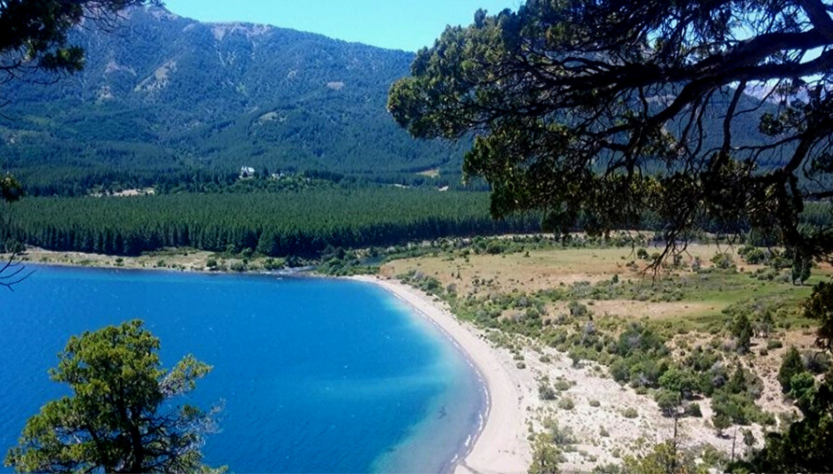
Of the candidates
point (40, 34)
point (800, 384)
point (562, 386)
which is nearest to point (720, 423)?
point (800, 384)

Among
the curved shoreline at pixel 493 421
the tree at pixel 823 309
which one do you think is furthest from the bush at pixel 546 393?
the tree at pixel 823 309

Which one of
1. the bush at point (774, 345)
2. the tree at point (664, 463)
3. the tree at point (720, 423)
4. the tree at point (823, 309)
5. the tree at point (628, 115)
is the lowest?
the tree at point (720, 423)

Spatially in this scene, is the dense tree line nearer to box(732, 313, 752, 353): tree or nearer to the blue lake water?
the blue lake water

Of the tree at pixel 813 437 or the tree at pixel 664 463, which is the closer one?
the tree at pixel 813 437

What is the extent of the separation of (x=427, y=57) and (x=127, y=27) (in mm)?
3695

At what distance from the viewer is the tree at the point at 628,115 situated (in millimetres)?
6004

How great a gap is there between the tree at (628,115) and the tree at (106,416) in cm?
677

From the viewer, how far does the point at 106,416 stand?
10.4m

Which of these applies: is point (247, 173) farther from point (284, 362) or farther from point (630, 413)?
point (630, 413)

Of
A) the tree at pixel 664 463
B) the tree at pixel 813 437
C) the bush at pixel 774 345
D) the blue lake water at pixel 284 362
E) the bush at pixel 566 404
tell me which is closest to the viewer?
the tree at pixel 813 437

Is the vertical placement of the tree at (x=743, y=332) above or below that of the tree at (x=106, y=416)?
below

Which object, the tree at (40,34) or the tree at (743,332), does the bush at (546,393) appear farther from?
the tree at (40,34)

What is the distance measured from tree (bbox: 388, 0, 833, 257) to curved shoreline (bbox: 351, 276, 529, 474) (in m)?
18.4

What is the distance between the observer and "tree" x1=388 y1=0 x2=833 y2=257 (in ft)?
19.7
